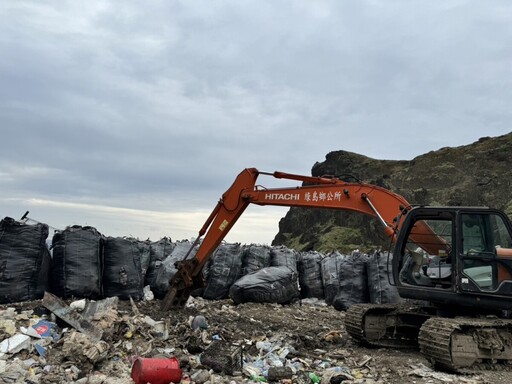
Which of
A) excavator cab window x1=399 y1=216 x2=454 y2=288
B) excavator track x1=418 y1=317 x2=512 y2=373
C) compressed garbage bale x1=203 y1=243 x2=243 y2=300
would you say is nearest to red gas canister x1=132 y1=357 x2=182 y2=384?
excavator track x1=418 y1=317 x2=512 y2=373

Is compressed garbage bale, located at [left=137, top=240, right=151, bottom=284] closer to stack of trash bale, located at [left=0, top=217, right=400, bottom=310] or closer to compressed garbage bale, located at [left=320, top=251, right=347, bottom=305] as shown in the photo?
stack of trash bale, located at [left=0, top=217, right=400, bottom=310]

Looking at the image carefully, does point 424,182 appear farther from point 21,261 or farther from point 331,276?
point 21,261

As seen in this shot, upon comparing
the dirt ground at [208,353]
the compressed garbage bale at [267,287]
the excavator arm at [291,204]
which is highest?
the excavator arm at [291,204]

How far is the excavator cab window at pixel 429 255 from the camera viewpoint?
6578 mm

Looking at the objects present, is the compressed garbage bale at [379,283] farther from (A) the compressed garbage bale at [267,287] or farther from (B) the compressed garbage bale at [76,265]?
(B) the compressed garbage bale at [76,265]

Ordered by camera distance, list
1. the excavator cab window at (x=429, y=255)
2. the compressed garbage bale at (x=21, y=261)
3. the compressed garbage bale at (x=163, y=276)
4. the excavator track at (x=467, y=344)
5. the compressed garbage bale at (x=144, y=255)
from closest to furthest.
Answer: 1. the excavator track at (x=467, y=344)
2. the excavator cab window at (x=429, y=255)
3. the compressed garbage bale at (x=21, y=261)
4. the compressed garbage bale at (x=163, y=276)
5. the compressed garbage bale at (x=144, y=255)

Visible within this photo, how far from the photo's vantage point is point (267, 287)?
10062mm

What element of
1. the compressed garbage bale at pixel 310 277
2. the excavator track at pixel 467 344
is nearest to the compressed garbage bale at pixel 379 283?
the compressed garbage bale at pixel 310 277

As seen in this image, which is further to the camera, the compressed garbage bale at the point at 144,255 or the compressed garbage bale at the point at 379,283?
the compressed garbage bale at the point at 379,283

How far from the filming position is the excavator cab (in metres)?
6.13

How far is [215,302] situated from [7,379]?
5.42m

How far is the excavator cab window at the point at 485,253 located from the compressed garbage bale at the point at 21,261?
5.61 m

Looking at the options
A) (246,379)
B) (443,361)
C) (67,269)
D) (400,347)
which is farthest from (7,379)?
(400,347)

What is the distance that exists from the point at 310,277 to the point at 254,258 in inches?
56.3
